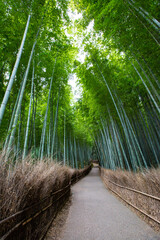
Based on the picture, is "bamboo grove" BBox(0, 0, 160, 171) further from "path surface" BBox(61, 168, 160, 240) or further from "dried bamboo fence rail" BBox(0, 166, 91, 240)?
"path surface" BBox(61, 168, 160, 240)

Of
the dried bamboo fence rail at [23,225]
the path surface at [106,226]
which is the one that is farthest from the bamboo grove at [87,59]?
the path surface at [106,226]

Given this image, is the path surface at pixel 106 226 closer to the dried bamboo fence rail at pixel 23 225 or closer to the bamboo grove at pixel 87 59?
the dried bamboo fence rail at pixel 23 225

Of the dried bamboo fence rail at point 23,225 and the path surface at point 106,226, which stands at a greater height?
the dried bamboo fence rail at point 23,225

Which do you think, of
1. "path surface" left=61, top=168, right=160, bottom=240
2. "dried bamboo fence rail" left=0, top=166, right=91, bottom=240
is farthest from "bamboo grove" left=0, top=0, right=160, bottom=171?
"path surface" left=61, top=168, right=160, bottom=240

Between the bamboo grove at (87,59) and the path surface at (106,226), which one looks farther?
the bamboo grove at (87,59)

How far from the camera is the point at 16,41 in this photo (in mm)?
3322

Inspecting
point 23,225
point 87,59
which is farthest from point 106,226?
point 87,59

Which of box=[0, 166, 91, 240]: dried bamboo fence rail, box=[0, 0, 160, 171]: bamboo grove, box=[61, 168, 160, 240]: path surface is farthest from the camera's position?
box=[0, 0, 160, 171]: bamboo grove

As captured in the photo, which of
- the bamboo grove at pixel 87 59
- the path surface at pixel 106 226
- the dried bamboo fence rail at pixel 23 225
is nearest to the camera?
the dried bamboo fence rail at pixel 23 225

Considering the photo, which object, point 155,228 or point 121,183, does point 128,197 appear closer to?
point 121,183

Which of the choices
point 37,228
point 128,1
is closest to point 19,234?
point 37,228

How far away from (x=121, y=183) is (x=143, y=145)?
2.67 metres

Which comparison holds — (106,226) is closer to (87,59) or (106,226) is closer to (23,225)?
(23,225)

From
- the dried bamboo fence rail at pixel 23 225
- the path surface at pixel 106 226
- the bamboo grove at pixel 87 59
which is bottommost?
the path surface at pixel 106 226
